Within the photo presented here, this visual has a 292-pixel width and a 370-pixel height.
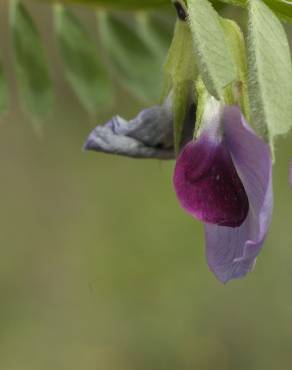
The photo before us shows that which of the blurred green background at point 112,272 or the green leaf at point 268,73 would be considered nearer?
the green leaf at point 268,73

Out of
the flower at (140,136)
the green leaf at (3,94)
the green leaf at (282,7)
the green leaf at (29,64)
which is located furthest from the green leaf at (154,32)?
the green leaf at (282,7)

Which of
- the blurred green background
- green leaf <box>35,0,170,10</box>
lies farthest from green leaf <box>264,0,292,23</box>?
the blurred green background

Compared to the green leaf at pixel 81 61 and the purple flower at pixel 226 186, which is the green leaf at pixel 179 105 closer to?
the purple flower at pixel 226 186

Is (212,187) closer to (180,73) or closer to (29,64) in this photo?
(180,73)

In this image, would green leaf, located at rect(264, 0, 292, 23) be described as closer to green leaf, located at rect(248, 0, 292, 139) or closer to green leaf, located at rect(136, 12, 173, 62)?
green leaf, located at rect(248, 0, 292, 139)

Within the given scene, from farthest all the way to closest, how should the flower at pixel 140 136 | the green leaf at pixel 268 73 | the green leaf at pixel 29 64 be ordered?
the green leaf at pixel 29 64 < the flower at pixel 140 136 < the green leaf at pixel 268 73
